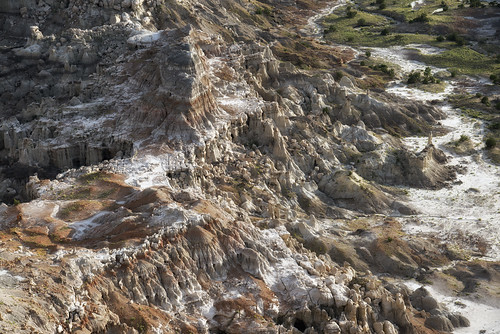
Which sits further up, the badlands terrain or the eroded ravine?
the badlands terrain

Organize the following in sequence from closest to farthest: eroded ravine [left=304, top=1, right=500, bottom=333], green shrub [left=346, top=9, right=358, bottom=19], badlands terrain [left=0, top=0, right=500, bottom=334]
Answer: badlands terrain [left=0, top=0, right=500, bottom=334] → eroded ravine [left=304, top=1, right=500, bottom=333] → green shrub [left=346, top=9, right=358, bottom=19]

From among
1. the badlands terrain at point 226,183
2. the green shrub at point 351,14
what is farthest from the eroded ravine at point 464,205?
the green shrub at point 351,14

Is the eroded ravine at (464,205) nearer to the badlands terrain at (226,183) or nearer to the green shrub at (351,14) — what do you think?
the badlands terrain at (226,183)

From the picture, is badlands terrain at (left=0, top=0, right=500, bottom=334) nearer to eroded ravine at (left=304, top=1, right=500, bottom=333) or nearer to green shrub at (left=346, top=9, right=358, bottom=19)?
eroded ravine at (left=304, top=1, right=500, bottom=333)

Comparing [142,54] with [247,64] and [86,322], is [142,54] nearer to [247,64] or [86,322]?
[247,64]

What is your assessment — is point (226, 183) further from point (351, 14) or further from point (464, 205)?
point (351, 14)

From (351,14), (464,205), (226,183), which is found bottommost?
(464,205)

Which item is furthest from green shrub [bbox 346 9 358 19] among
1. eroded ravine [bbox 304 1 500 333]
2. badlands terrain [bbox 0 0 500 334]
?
eroded ravine [bbox 304 1 500 333]

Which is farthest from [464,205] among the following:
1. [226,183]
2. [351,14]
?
[351,14]
